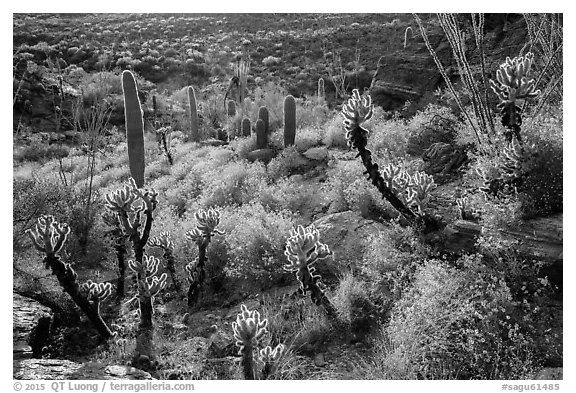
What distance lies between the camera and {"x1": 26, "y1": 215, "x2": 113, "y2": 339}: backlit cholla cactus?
5.29m

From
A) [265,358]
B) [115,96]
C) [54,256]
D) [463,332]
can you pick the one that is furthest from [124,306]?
[115,96]

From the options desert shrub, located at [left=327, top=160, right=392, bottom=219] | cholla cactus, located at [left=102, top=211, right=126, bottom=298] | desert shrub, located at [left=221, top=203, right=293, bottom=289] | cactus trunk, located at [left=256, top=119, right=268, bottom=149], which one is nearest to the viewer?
desert shrub, located at [left=221, top=203, right=293, bottom=289]

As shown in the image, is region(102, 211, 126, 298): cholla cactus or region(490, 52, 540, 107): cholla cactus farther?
region(102, 211, 126, 298): cholla cactus

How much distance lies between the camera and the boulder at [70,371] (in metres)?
5.04

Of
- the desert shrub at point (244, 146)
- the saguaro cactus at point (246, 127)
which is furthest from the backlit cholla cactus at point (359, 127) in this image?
the saguaro cactus at point (246, 127)

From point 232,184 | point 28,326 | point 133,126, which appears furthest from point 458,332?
point 133,126

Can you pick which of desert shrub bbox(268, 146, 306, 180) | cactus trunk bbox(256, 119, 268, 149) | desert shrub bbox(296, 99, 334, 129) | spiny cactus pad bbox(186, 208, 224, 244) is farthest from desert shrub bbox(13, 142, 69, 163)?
spiny cactus pad bbox(186, 208, 224, 244)

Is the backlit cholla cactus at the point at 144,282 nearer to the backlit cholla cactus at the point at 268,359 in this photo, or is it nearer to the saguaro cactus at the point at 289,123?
the backlit cholla cactus at the point at 268,359

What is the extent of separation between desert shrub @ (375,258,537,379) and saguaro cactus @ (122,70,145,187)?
6.04 metres

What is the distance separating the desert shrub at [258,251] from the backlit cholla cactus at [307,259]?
49.0 inches

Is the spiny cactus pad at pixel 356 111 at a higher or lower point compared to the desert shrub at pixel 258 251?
higher

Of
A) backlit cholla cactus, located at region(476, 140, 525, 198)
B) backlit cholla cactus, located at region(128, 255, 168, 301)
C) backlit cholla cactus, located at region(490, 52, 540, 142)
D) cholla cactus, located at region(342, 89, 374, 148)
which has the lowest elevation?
backlit cholla cactus, located at region(128, 255, 168, 301)

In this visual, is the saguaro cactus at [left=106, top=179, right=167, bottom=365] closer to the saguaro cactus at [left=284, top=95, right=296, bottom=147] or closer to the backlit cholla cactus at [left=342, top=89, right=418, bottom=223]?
the backlit cholla cactus at [left=342, top=89, right=418, bottom=223]

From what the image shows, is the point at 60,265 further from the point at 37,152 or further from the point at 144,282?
the point at 37,152
